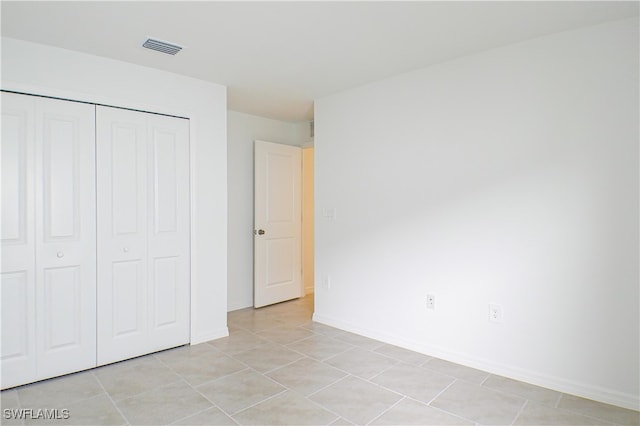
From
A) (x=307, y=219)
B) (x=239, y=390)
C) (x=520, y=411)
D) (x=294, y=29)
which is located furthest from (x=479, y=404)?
(x=307, y=219)

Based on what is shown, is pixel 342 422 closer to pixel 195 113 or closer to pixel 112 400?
pixel 112 400

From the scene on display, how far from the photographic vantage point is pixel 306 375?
2.80 metres

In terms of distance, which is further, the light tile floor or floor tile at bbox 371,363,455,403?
floor tile at bbox 371,363,455,403

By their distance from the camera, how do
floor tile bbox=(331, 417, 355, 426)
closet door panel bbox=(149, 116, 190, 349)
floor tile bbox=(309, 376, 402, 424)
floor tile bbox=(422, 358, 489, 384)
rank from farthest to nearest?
closet door panel bbox=(149, 116, 190, 349) → floor tile bbox=(422, 358, 489, 384) → floor tile bbox=(309, 376, 402, 424) → floor tile bbox=(331, 417, 355, 426)

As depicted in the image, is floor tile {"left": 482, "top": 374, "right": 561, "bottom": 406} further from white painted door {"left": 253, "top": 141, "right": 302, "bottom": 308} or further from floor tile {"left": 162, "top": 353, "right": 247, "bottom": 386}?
white painted door {"left": 253, "top": 141, "right": 302, "bottom": 308}

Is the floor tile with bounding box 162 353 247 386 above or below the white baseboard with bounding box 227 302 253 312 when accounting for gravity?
below

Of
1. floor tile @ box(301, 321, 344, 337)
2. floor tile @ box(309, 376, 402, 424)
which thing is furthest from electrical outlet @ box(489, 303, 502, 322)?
floor tile @ box(301, 321, 344, 337)

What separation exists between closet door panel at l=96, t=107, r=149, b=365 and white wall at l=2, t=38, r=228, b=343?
19 centimetres

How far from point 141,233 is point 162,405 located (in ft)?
4.51

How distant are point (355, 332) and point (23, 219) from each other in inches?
113

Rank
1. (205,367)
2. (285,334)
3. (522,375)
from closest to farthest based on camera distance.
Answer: (522,375) → (205,367) → (285,334)

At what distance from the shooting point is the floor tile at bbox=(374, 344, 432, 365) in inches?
121

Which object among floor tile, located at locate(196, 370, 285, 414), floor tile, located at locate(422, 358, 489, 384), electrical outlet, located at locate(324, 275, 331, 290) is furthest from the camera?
electrical outlet, located at locate(324, 275, 331, 290)

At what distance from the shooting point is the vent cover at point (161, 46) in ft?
8.65
